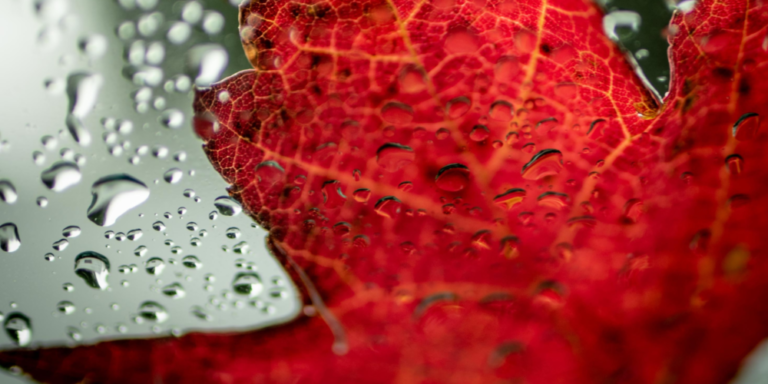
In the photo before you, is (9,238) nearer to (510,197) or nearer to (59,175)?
(59,175)

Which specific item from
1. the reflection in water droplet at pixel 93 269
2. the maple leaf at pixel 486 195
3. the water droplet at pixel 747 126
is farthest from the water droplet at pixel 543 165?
the reflection in water droplet at pixel 93 269

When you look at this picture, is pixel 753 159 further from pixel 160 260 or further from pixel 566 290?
pixel 160 260

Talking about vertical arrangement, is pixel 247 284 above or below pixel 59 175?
below

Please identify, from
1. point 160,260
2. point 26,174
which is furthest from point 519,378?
point 26,174

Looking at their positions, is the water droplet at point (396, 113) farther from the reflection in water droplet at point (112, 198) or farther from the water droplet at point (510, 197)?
the reflection in water droplet at point (112, 198)

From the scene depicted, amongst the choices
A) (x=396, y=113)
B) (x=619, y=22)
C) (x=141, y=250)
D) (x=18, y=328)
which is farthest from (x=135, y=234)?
(x=619, y=22)

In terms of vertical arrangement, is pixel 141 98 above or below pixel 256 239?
above

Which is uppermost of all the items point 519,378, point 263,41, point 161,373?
point 263,41
